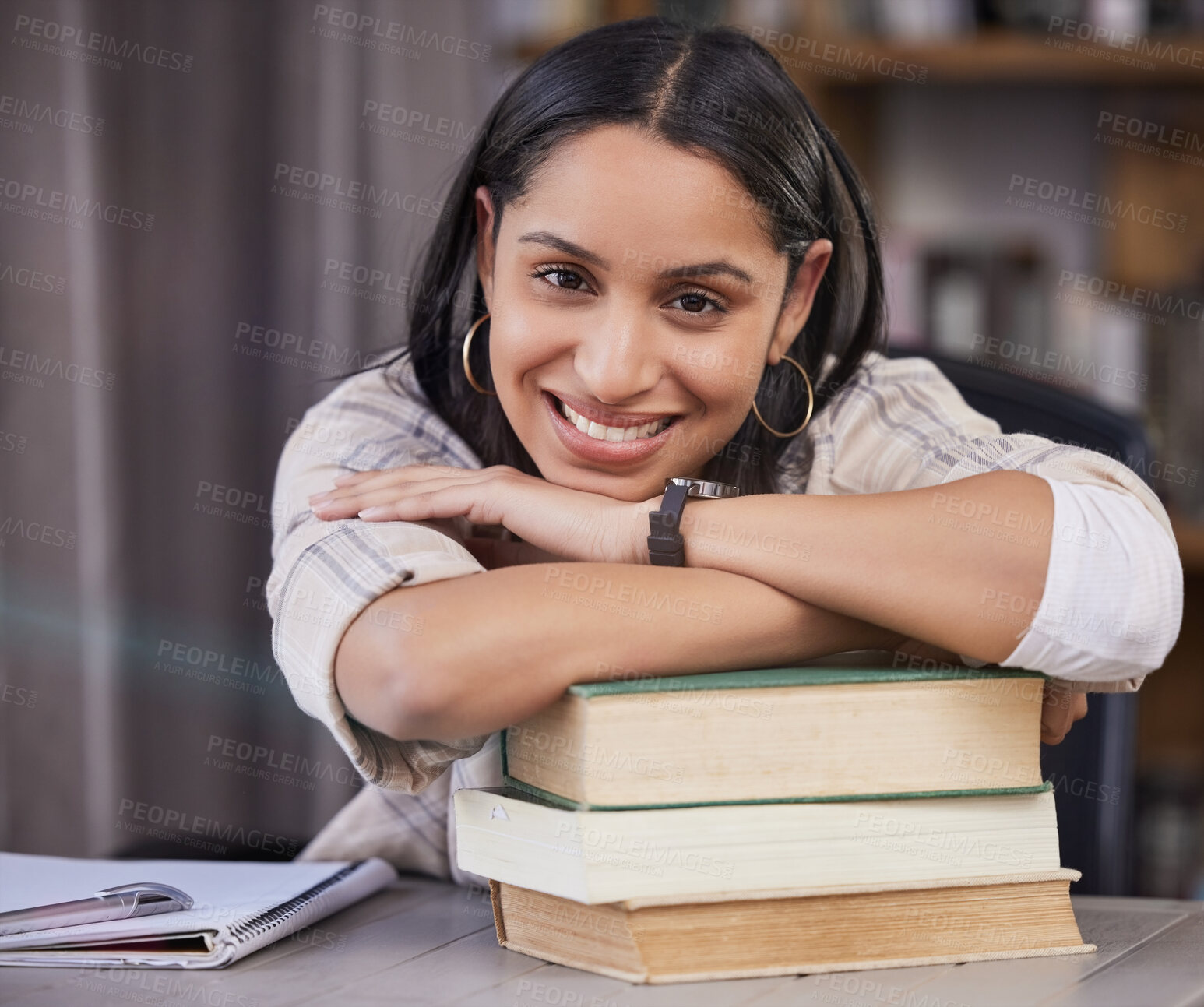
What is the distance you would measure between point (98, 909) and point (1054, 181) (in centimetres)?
219

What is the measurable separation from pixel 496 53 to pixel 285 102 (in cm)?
62

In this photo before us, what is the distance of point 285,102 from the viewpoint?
1.97 meters

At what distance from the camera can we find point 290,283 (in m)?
2.01

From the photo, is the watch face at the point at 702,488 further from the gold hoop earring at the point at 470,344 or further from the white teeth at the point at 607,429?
the gold hoop earring at the point at 470,344

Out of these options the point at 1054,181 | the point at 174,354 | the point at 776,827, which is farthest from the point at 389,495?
the point at 1054,181

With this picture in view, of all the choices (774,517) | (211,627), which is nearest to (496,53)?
(211,627)

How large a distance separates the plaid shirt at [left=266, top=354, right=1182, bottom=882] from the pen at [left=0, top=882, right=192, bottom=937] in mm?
155

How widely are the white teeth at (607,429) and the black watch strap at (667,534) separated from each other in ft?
0.53

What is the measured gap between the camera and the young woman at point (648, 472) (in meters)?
0.77

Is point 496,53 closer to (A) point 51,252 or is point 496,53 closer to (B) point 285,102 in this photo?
(B) point 285,102

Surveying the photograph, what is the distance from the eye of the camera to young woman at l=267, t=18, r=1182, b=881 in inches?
30.5

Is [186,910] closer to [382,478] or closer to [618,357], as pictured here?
[382,478]

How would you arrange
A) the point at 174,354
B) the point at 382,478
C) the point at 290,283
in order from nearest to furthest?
the point at 382,478 < the point at 174,354 < the point at 290,283

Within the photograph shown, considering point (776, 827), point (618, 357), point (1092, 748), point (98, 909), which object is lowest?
point (1092, 748)
